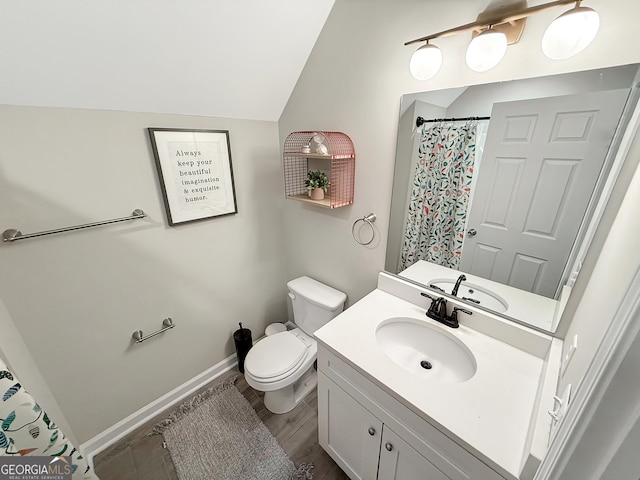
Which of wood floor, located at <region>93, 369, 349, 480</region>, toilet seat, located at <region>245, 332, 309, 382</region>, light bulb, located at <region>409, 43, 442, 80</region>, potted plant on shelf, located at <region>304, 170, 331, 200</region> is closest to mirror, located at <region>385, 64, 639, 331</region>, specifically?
light bulb, located at <region>409, 43, 442, 80</region>

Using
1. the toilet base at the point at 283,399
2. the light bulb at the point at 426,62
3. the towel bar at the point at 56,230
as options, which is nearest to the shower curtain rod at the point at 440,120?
the light bulb at the point at 426,62

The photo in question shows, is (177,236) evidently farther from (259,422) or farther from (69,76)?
(259,422)

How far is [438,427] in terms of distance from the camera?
76 cm

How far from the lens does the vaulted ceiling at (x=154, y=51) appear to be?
33.9 inches

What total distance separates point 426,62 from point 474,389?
1.21 m

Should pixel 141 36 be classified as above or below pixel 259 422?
above

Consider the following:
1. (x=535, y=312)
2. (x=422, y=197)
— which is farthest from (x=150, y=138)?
(x=535, y=312)

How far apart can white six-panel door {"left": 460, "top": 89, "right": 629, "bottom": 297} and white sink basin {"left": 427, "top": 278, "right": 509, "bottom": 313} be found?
76mm

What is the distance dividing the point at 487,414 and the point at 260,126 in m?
1.84

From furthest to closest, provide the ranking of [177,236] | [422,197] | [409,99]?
[177,236], [422,197], [409,99]

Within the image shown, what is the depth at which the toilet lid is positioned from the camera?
146cm

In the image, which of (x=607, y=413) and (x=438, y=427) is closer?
(x=607, y=413)

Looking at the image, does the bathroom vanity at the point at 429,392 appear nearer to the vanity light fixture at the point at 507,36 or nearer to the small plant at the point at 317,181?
the small plant at the point at 317,181

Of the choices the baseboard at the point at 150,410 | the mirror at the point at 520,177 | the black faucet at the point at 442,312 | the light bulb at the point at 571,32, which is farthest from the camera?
the baseboard at the point at 150,410
